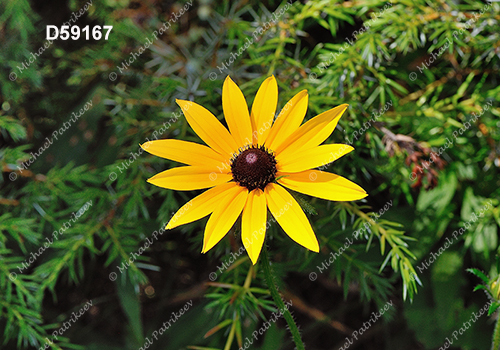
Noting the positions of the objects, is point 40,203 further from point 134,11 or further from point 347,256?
point 347,256

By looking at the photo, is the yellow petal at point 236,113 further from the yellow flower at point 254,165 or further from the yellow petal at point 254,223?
the yellow petal at point 254,223

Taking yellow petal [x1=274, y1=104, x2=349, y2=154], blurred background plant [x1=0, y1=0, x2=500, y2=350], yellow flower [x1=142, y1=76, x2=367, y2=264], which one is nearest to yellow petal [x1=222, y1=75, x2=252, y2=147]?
yellow flower [x1=142, y1=76, x2=367, y2=264]

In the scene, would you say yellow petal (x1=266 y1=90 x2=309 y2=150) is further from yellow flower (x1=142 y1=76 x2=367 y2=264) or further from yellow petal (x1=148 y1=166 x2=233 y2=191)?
yellow petal (x1=148 y1=166 x2=233 y2=191)

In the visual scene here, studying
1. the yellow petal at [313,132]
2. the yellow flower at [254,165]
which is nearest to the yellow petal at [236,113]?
the yellow flower at [254,165]

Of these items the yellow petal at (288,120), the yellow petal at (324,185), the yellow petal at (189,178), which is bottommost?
the yellow petal at (324,185)

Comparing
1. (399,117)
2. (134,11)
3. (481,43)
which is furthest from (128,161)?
(481,43)

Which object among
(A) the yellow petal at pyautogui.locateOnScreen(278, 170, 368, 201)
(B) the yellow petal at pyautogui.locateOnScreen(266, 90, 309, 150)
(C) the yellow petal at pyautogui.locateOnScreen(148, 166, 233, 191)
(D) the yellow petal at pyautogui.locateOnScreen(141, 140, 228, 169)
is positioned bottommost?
(A) the yellow petal at pyautogui.locateOnScreen(278, 170, 368, 201)

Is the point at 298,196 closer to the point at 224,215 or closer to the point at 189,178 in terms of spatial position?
the point at 224,215
